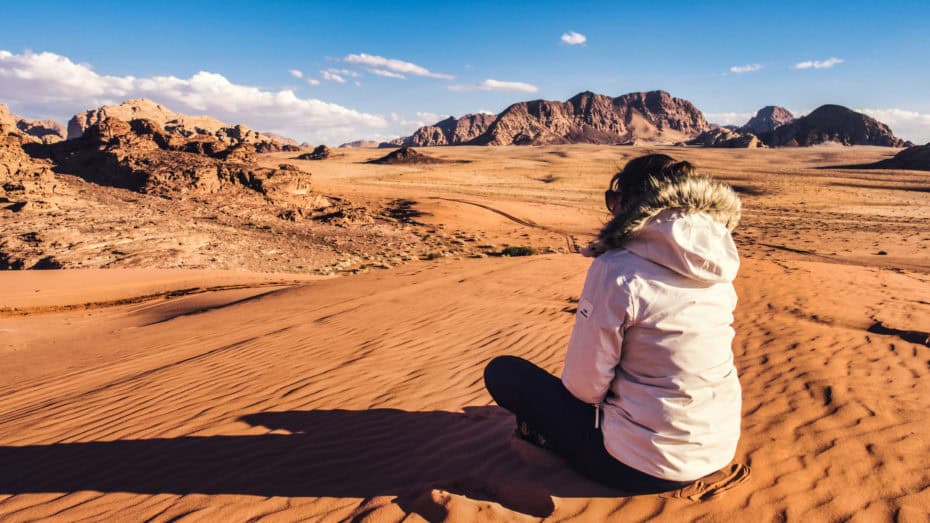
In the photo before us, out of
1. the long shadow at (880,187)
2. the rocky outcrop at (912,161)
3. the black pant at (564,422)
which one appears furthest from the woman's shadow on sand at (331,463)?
the rocky outcrop at (912,161)

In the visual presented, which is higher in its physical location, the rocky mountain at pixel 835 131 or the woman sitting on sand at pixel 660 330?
the rocky mountain at pixel 835 131

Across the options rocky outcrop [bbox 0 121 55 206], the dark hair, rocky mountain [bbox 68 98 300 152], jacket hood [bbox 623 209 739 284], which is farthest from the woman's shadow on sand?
rocky mountain [bbox 68 98 300 152]

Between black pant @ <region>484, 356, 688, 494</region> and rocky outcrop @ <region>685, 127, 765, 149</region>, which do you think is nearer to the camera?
black pant @ <region>484, 356, 688, 494</region>

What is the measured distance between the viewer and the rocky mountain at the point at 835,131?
115m

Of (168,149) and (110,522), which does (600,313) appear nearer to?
(110,522)

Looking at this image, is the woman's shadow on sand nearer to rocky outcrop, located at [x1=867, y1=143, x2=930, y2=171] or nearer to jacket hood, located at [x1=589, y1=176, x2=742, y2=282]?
jacket hood, located at [x1=589, y1=176, x2=742, y2=282]

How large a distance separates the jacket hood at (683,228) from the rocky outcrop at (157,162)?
75.7ft

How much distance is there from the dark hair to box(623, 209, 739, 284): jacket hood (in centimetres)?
17

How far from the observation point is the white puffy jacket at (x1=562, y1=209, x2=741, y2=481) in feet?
6.55

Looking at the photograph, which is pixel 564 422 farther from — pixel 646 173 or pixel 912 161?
pixel 912 161

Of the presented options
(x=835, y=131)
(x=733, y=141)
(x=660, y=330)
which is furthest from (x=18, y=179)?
(x=835, y=131)

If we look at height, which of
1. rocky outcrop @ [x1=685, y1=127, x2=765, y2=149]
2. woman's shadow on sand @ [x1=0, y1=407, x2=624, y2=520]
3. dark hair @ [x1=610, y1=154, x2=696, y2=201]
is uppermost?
rocky outcrop @ [x1=685, y1=127, x2=765, y2=149]

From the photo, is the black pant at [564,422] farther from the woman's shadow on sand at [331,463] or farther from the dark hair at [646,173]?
the dark hair at [646,173]

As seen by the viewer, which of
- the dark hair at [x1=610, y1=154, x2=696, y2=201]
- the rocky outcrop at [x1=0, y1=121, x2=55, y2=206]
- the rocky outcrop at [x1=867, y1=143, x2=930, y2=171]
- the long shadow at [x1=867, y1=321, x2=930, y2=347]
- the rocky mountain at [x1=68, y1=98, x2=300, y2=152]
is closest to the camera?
the dark hair at [x1=610, y1=154, x2=696, y2=201]
